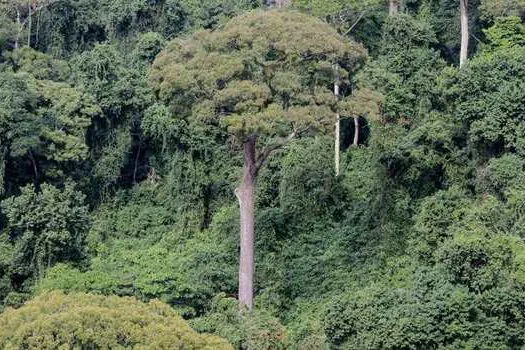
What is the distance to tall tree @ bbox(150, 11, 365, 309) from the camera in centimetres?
1909

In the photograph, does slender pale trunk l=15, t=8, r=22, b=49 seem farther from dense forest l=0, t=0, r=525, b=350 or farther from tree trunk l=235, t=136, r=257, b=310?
tree trunk l=235, t=136, r=257, b=310

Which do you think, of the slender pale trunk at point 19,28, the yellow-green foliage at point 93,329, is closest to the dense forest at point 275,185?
the yellow-green foliage at point 93,329

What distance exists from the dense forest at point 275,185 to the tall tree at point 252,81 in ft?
0.13

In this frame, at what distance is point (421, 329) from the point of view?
16.8 meters

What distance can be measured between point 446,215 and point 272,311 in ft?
12.3

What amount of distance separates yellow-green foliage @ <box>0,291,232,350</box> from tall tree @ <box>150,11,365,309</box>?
200 inches

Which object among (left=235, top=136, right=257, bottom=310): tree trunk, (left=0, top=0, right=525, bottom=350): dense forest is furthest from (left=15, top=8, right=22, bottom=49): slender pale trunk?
(left=235, top=136, right=257, bottom=310): tree trunk

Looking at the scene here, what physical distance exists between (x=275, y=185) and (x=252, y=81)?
4.77 metres

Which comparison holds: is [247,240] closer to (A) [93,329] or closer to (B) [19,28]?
(A) [93,329]

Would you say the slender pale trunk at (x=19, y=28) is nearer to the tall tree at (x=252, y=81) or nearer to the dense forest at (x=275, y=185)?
the dense forest at (x=275, y=185)

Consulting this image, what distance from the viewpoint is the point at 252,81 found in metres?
19.5

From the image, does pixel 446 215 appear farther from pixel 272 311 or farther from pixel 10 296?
pixel 10 296

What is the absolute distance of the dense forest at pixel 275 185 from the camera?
56.0 ft

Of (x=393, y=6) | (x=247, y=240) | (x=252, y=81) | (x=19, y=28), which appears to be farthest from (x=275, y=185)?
(x=19, y=28)
